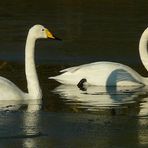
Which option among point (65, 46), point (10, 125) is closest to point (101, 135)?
point (10, 125)

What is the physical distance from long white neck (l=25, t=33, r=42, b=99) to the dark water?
217mm

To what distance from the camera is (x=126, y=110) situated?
12.3 metres

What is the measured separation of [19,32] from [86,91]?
8287 mm

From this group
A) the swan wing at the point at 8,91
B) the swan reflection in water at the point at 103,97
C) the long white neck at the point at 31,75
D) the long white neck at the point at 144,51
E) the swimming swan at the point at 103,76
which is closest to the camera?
the swan reflection in water at the point at 103,97

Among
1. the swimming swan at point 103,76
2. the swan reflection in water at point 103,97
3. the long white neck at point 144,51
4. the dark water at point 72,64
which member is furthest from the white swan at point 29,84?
the long white neck at point 144,51

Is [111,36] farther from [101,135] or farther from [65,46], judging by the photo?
[101,135]

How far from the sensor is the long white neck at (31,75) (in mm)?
13062

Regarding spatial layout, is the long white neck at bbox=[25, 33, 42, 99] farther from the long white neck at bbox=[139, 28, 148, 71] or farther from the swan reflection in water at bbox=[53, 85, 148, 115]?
the long white neck at bbox=[139, 28, 148, 71]

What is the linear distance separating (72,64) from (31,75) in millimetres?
4455

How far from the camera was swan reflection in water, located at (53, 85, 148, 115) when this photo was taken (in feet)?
40.9

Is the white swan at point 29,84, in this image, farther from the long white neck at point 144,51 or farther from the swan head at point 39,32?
the long white neck at point 144,51

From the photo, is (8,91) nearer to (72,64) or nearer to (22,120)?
(22,120)

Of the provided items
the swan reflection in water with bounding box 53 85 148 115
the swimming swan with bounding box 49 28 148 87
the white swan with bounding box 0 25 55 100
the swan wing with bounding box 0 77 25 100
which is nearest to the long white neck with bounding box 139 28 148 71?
the swimming swan with bounding box 49 28 148 87

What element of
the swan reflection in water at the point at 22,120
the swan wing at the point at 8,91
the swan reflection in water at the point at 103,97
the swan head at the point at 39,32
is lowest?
the swan reflection in water at the point at 103,97
